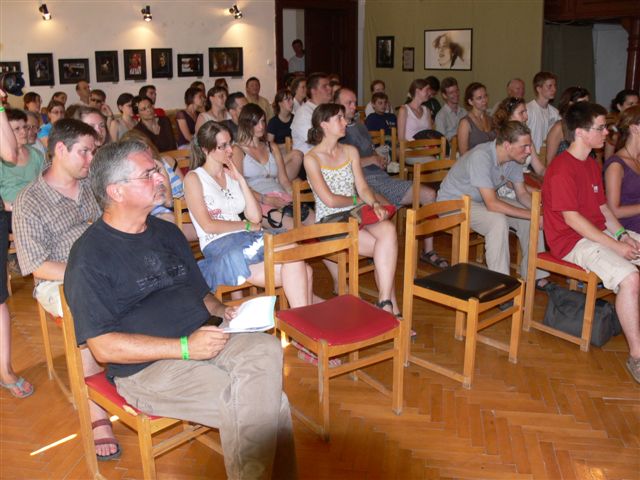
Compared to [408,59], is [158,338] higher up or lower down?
lower down

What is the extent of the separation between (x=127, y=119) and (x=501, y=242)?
4.11m

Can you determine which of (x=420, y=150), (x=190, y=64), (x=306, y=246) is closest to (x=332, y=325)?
(x=306, y=246)

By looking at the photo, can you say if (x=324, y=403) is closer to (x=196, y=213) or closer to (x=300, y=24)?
(x=196, y=213)

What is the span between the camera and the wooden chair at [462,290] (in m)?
3.50

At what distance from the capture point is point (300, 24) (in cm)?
1388

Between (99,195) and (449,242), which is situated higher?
(99,195)

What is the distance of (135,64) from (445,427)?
29.6 feet

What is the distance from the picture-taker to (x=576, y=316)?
4086 mm

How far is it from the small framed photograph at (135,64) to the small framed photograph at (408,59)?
15.4ft

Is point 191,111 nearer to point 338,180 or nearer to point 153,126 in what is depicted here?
point 153,126

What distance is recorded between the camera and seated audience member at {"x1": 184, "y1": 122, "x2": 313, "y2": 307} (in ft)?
11.9

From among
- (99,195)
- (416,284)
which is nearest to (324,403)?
(416,284)

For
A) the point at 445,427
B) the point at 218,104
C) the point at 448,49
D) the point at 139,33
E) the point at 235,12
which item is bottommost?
the point at 445,427

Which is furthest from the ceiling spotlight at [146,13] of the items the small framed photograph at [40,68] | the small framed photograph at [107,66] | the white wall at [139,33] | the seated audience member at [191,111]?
the seated audience member at [191,111]
